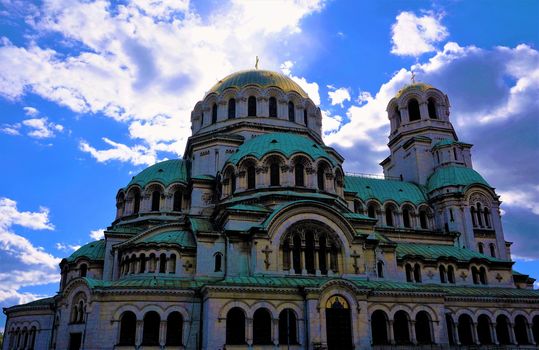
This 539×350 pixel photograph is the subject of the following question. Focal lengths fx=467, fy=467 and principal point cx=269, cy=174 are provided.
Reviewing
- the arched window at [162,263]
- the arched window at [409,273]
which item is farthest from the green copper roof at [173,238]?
Answer: the arched window at [409,273]

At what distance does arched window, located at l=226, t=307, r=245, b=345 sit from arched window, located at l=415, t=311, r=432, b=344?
10.8m

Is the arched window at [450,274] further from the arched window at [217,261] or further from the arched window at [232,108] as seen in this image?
the arched window at [232,108]

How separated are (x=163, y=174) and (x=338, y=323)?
1995 centimetres

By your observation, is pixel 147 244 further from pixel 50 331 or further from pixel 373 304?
pixel 373 304

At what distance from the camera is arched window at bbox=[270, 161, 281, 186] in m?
33.8

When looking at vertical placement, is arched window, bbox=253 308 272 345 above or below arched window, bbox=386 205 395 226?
below

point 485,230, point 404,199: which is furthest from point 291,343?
point 485,230

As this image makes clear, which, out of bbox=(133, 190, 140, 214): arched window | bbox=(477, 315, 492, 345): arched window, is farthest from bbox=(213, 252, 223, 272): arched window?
bbox=(477, 315, 492, 345): arched window

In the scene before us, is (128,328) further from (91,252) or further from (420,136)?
(420,136)

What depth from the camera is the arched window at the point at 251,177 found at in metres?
34.0

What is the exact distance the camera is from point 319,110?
47.3m

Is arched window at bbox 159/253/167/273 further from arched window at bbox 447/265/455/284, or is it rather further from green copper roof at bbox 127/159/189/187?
arched window at bbox 447/265/455/284

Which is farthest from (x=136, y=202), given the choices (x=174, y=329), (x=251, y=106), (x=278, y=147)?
(x=174, y=329)

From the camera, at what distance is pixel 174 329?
26328mm
